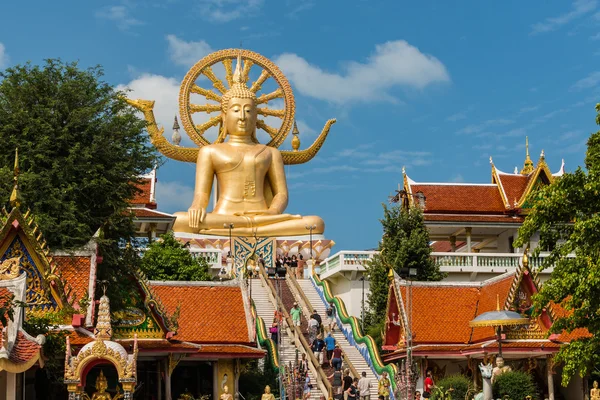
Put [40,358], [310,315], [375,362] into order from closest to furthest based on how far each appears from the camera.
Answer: [40,358] → [375,362] → [310,315]

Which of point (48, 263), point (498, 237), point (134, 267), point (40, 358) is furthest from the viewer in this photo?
point (498, 237)

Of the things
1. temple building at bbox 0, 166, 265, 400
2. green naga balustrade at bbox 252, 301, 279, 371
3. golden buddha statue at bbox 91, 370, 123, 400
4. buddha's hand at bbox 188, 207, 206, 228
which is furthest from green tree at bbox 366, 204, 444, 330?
golden buddha statue at bbox 91, 370, 123, 400

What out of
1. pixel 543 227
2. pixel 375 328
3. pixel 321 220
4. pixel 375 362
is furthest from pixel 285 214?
pixel 543 227

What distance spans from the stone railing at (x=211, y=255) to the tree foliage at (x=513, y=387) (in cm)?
2030

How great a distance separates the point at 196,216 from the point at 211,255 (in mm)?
5071

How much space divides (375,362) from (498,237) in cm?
1818

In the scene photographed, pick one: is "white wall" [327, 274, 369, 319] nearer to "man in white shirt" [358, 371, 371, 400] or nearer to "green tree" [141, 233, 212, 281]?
"green tree" [141, 233, 212, 281]

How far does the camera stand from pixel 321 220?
49.2 m

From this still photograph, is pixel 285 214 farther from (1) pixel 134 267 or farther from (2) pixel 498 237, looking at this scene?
(1) pixel 134 267

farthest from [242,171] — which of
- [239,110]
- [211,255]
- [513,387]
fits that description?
[513,387]

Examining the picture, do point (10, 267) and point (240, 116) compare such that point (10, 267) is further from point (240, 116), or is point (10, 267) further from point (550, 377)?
point (240, 116)

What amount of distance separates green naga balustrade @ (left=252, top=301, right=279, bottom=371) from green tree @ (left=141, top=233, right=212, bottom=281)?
488cm

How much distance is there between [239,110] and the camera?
49250 millimetres

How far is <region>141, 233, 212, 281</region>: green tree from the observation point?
3731 cm
